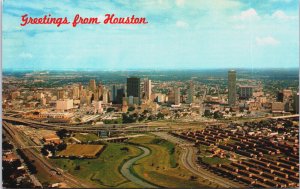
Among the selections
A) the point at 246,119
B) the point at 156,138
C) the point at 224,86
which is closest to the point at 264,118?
the point at 246,119

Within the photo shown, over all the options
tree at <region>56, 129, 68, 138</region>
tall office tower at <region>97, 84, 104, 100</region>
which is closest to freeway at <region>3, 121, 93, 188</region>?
tree at <region>56, 129, 68, 138</region>

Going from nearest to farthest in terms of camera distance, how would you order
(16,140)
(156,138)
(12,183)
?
(12,183), (16,140), (156,138)

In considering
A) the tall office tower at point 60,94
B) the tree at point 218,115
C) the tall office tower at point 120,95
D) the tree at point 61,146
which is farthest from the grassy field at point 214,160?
the tall office tower at point 60,94

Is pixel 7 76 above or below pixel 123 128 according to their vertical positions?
above

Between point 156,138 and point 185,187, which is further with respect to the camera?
point 156,138

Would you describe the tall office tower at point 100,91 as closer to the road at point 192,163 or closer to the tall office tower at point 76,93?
the tall office tower at point 76,93

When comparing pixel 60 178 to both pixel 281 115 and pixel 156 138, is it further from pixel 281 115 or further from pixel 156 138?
pixel 281 115

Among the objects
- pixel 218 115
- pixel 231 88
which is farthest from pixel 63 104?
pixel 231 88
